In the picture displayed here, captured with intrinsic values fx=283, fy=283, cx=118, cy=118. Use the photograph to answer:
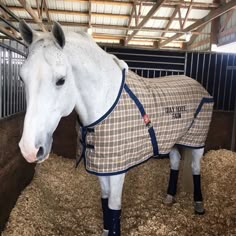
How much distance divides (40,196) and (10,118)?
2.55 feet

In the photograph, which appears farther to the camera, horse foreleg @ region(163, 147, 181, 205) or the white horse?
horse foreleg @ region(163, 147, 181, 205)

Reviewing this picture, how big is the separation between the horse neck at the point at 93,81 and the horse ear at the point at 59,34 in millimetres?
93

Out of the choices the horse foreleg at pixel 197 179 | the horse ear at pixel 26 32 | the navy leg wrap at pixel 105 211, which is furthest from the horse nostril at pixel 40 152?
the horse foreleg at pixel 197 179


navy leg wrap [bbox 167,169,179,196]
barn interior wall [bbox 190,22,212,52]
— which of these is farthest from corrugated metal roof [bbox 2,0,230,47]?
navy leg wrap [bbox 167,169,179,196]

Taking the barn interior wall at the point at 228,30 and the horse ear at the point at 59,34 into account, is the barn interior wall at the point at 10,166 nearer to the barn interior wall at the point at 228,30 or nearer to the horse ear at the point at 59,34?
the horse ear at the point at 59,34

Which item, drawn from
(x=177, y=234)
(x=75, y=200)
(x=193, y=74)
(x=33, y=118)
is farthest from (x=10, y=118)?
(x=193, y=74)

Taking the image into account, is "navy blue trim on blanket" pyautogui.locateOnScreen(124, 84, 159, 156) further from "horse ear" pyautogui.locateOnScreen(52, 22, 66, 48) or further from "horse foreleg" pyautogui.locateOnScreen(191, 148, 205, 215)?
"horse foreleg" pyautogui.locateOnScreen(191, 148, 205, 215)

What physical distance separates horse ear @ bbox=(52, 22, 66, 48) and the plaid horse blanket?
0.45 m

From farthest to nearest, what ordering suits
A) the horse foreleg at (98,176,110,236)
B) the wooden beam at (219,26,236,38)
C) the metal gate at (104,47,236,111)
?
1. the wooden beam at (219,26,236,38)
2. the metal gate at (104,47,236,111)
3. the horse foreleg at (98,176,110,236)

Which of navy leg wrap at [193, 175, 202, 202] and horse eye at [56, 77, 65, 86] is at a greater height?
horse eye at [56, 77, 65, 86]

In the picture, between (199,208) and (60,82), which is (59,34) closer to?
(60,82)

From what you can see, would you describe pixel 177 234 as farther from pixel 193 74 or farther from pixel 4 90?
pixel 193 74

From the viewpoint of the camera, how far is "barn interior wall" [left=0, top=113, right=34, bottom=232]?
6.48 ft

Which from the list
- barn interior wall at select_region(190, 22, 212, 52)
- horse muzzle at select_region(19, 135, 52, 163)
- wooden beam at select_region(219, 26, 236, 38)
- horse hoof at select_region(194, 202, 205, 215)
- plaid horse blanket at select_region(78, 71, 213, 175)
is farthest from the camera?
barn interior wall at select_region(190, 22, 212, 52)
